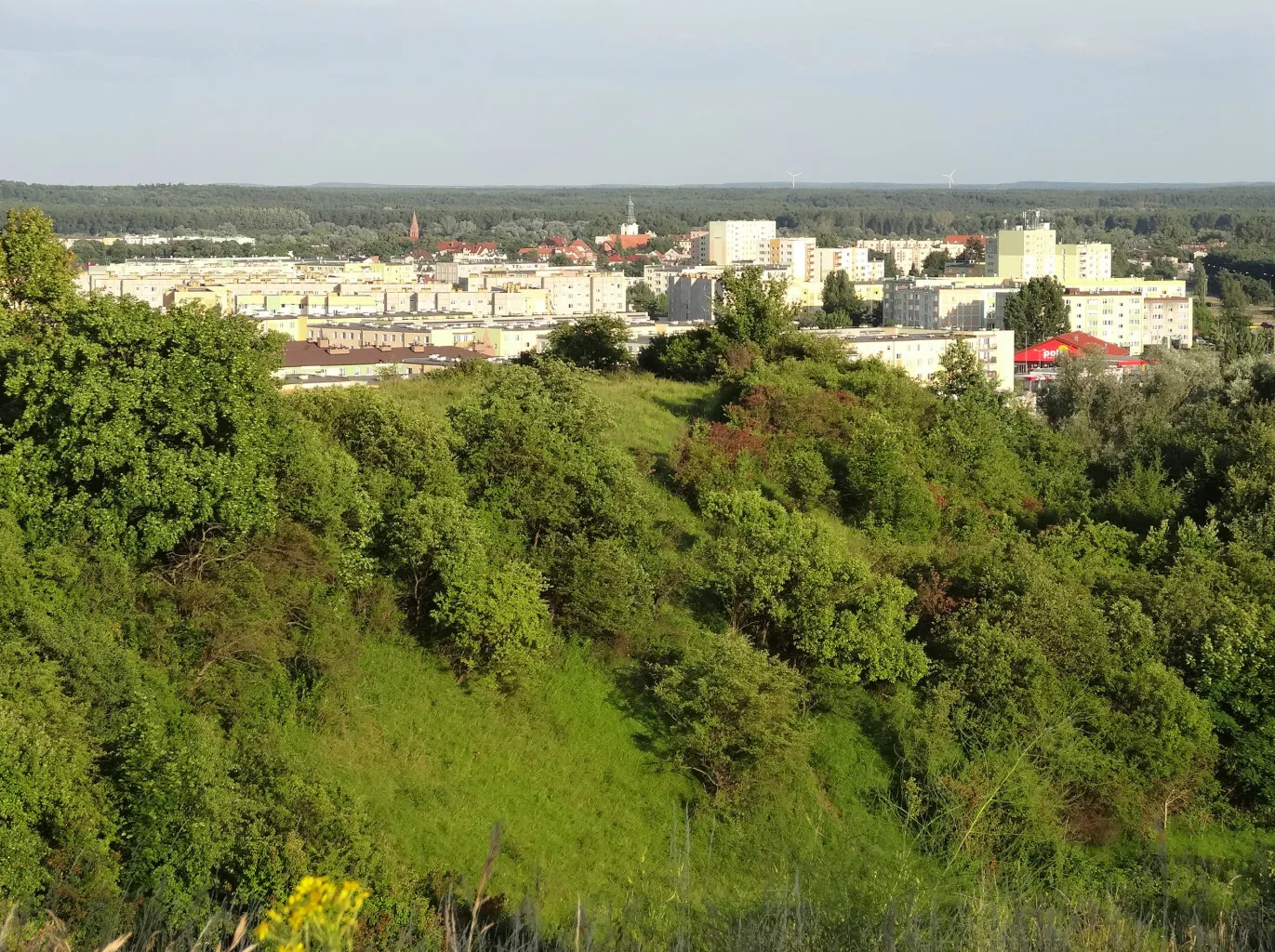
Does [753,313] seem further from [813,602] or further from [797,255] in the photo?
[797,255]

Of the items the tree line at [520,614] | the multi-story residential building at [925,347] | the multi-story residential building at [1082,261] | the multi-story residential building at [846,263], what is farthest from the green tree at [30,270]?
the multi-story residential building at [846,263]

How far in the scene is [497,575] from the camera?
945cm

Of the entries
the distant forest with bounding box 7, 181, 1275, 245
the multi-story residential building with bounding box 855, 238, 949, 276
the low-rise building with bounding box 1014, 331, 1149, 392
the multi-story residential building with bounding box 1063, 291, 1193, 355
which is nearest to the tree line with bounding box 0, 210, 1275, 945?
the low-rise building with bounding box 1014, 331, 1149, 392

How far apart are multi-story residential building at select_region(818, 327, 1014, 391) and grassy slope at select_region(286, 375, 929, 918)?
1990 cm

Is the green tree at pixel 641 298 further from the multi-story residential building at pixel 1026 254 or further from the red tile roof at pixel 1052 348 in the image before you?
the red tile roof at pixel 1052 348

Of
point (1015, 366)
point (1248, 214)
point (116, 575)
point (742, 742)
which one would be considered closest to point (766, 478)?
point (742, 742)

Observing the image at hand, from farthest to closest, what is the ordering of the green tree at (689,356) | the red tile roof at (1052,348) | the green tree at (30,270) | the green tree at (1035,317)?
the green tree at (1035,317) < the red tile roof at (1052,348) < the green tree at (689,356) < the green tree at (30,270)

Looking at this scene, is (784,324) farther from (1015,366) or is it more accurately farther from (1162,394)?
(1015,366)

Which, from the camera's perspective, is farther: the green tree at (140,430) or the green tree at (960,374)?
the green tree at (960,374)

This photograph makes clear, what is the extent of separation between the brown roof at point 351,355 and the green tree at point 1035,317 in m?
14.4

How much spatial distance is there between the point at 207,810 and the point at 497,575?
3.09m

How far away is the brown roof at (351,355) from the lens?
27641mm

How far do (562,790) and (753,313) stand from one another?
7693 mm

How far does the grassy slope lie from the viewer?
7773 millimetres
